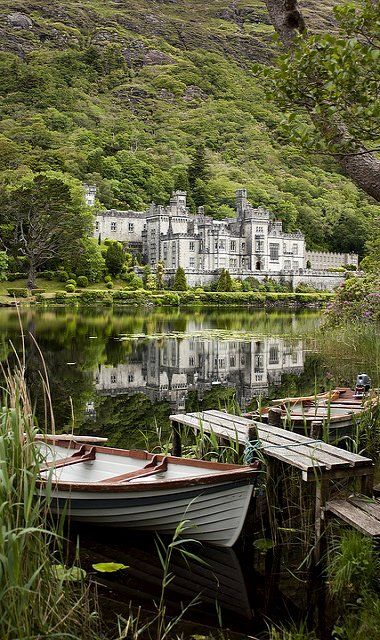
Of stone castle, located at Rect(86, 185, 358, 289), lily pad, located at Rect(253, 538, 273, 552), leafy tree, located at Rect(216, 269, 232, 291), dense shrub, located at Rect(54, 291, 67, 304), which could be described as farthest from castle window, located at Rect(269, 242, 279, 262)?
lily pad, located at Rect(253, 538, 273, 552)

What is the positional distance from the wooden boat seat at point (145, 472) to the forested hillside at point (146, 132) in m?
60.9

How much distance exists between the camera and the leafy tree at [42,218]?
5859 cm

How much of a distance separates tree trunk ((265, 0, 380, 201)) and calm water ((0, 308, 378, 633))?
10.1 ft

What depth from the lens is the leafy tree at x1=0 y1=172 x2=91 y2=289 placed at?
192ft

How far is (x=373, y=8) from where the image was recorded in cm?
523

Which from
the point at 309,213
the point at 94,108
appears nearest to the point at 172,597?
the point at 309,213

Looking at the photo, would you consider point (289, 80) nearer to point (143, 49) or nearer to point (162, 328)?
point (162, 328)

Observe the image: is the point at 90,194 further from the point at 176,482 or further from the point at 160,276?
the point at 176,482

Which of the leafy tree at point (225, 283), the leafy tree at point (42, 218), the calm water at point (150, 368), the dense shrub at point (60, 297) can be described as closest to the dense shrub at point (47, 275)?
the leafy tree at point (42, 218)

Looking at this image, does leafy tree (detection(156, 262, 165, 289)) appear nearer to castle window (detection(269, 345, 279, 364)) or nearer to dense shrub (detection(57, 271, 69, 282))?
dense shrub (detection(57, 271, 69, 282))

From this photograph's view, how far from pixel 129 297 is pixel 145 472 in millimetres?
50884

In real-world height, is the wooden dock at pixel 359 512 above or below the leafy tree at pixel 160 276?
below

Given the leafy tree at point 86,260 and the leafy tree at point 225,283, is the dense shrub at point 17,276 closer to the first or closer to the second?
the leafy tree at point 86,260

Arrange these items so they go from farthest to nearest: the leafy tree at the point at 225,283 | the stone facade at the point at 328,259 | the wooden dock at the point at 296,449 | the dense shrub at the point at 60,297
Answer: the stone facade at the point at 328,259, the leafy tree at the point at 225,283, the dense shrub at the point at 60,297, the wooden dock at the point at 296,449
